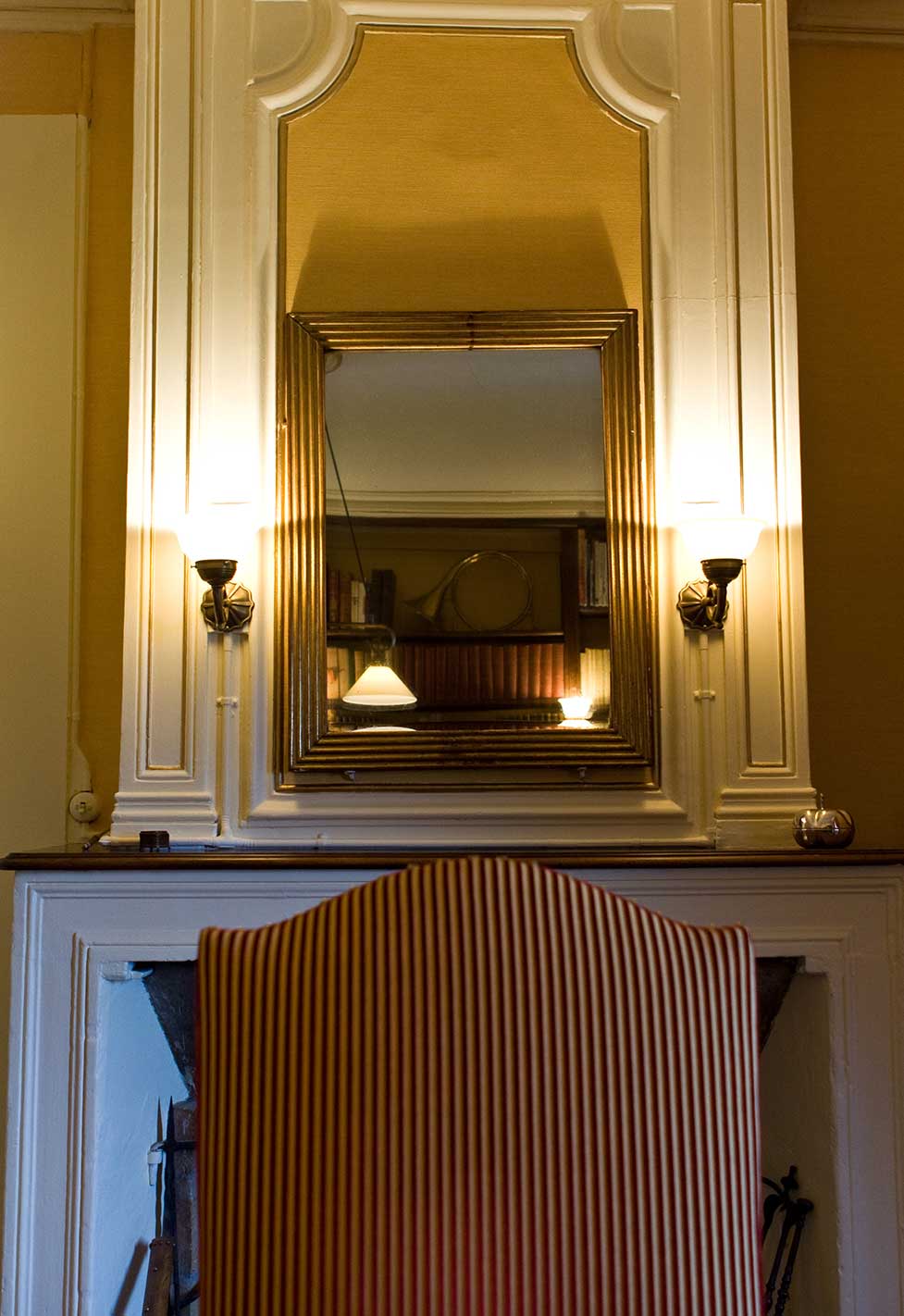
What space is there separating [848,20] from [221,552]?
1.79 metres

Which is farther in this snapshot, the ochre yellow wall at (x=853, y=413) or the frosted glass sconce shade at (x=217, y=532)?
the ochre yellow wall at (x=853, y=413)

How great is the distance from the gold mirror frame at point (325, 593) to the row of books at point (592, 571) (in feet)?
0.05

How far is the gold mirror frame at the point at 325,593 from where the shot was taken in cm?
215

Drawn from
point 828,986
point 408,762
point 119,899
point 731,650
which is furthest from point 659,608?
point 119,899

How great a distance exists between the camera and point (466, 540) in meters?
2.21

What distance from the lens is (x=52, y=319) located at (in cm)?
251

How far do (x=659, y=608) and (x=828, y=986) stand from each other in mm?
705

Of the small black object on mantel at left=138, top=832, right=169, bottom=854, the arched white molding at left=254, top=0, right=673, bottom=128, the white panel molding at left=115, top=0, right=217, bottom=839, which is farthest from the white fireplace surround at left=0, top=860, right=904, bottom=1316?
the arched white molding at left=254, top=0, right=673, bottom=128

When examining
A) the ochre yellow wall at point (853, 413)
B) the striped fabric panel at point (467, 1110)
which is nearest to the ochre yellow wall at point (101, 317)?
the ochre yellow wall at point (853, 413)

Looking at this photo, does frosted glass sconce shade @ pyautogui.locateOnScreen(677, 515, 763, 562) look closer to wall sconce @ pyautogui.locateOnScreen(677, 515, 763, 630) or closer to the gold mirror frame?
wall sconce @ pyautogui.locateOnScreen(677, 515, 763, 630)

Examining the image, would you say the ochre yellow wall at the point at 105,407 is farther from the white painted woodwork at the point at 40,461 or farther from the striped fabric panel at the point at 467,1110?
the striped fabric panel at the point at 467,1110

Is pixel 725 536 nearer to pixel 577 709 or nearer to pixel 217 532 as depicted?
pixel 577 709

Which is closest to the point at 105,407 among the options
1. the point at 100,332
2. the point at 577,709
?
the point at 100,332

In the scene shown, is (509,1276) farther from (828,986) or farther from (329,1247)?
(828,986)
